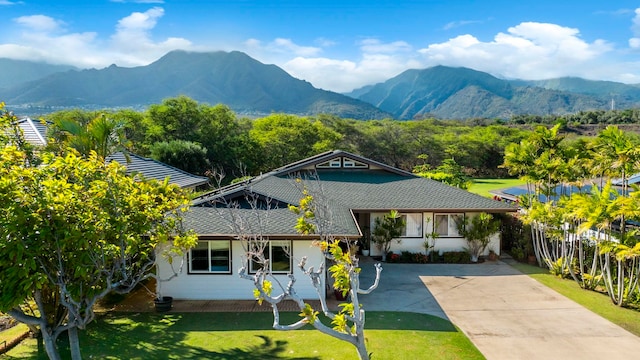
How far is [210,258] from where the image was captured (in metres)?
14.1

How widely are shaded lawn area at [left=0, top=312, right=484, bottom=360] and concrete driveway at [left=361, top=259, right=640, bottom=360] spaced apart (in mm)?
793

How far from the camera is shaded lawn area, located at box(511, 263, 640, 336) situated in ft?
40.5

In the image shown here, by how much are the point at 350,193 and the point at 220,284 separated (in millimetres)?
8862

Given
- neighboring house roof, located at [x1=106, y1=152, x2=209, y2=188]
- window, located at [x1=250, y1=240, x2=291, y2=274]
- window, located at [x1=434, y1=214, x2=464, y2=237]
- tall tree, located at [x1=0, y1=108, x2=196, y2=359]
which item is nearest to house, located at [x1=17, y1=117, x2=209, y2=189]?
neighboring house roof, located at [x1=106, y1=152, x2=209, y2=188]

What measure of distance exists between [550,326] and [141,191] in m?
11.5

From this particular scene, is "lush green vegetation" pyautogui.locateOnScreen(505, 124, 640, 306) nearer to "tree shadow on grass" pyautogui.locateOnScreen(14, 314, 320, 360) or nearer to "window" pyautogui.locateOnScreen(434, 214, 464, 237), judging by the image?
"window" pyautogui.locateOnScreen(434, 214, 464, 237)

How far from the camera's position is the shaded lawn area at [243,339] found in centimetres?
1031

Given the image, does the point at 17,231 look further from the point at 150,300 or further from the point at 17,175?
the point at 150,300

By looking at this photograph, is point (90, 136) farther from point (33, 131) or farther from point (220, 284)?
point (33, 131)

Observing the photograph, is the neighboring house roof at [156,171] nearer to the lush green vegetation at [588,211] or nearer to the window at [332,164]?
the window at [332,164]

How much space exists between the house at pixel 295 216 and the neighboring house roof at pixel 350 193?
4 cm

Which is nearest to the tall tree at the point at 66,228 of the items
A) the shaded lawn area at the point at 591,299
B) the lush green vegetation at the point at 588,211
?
the lush green vegetation at the point at 588,211

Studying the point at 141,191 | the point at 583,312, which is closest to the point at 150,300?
the point at 141,191

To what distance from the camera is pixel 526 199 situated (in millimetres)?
17969
